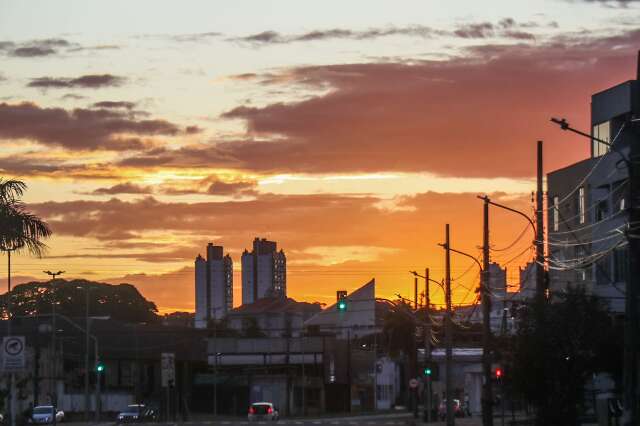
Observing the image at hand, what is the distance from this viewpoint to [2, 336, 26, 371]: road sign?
35.8 metres

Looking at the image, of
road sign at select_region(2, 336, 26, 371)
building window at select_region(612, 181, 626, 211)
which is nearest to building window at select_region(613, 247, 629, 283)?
building window at select_region(612, 181, 626, 211)

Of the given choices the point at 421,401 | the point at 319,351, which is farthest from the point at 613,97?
the point at 319,351

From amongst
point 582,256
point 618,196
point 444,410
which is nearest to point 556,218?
point 582,256

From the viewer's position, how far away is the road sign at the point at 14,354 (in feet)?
117

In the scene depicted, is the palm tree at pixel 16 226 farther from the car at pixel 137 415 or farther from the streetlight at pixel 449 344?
the car at pixel 137 415

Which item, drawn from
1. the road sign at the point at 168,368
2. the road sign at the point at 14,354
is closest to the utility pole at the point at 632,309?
the road sign at the point at 14,354

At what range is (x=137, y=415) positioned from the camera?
323 ft

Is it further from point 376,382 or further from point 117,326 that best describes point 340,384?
point 117,326

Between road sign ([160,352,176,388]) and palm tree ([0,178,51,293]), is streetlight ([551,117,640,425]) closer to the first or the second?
palm tree ([0,178,51,293])

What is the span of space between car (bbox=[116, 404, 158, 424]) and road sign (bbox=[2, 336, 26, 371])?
5933 cm

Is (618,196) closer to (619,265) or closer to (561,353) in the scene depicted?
(619,265)

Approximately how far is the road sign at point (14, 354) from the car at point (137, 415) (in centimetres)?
5933

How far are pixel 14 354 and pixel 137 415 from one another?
63577 mm

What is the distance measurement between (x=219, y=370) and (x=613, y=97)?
7056 cm
